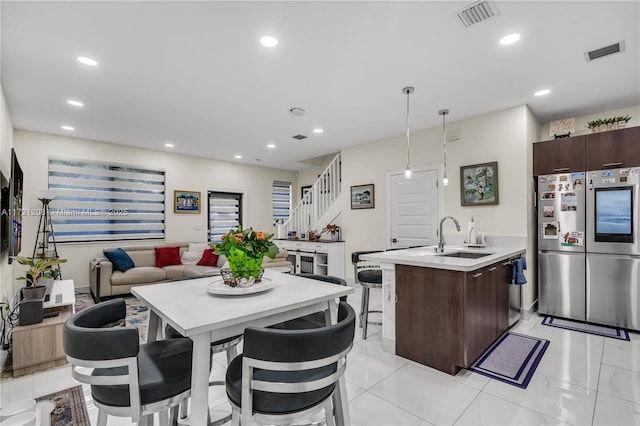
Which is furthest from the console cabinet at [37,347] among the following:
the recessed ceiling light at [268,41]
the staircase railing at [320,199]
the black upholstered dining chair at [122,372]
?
the staircase railing at [320,199]

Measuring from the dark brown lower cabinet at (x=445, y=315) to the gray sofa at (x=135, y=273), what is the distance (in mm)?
2902

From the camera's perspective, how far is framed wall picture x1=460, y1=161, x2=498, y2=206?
3990mm

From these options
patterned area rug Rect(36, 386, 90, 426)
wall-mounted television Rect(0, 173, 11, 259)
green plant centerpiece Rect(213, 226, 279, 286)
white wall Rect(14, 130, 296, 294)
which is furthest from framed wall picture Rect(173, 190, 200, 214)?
green plant centerpiece Rect(213, 226, 279, 286)

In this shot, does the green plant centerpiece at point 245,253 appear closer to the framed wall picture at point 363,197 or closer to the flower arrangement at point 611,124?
the framed wall picture at point 363,197

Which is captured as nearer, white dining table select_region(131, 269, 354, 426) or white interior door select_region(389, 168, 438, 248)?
white dining table select_region(131, 269, 354, 426)

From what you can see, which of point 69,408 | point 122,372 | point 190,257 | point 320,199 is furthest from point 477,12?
point 190,257

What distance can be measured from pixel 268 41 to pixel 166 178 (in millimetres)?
4665

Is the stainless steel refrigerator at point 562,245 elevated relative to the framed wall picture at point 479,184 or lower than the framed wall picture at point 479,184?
lower

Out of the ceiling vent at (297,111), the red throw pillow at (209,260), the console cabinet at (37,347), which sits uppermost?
the ceiling vent at (297,111)

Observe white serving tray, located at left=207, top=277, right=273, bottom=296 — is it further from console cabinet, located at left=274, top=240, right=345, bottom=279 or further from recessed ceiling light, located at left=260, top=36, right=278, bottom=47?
console cabinet, located at left=274, top=240, right=345, bottom=279

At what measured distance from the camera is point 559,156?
371 cm

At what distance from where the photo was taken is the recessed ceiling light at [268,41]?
2404 millimetres

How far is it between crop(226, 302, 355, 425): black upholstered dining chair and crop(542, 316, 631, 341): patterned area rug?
140 inches

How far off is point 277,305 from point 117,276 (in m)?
4.52
